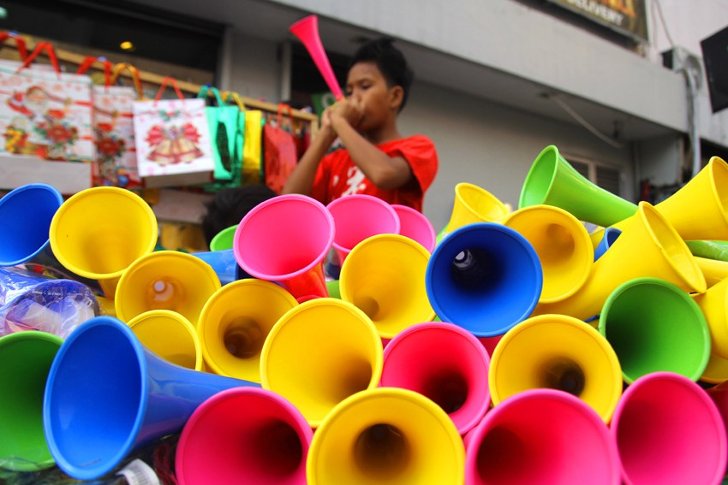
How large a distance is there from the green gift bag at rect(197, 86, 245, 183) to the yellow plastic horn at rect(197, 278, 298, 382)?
5.20 feet

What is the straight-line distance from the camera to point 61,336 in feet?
3.05

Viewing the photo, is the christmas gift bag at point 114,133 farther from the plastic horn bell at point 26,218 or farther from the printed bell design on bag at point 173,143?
the plastic horn bell at point 26,218

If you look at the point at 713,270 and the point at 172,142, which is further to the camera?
the point at 172,142

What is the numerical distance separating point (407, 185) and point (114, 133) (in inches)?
52.8

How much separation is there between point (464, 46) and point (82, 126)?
262cm

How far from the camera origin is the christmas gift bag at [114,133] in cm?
240

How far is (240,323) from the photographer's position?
3.55 feet

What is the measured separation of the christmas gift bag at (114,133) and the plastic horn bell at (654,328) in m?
2.11

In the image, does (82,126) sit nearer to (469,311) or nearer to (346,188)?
(346,188)

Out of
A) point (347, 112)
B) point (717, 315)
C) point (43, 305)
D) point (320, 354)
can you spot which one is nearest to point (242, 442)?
point (320, 354)

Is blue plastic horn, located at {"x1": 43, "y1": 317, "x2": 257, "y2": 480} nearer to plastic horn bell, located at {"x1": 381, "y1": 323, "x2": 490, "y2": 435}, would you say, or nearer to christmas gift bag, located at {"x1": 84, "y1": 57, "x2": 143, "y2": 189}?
plastic horn bell, located at {"x1": 381, "y1": 323, "x2": 490, "y2": 435}

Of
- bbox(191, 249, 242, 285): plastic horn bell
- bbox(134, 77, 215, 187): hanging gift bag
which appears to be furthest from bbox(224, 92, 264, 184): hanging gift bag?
bbox(191, 249, 242, 285): plastic horn bell

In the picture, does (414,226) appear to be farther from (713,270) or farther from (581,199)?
(713,270)

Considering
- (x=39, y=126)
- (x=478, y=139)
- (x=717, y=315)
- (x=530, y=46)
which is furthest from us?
(x=478, y=139)
